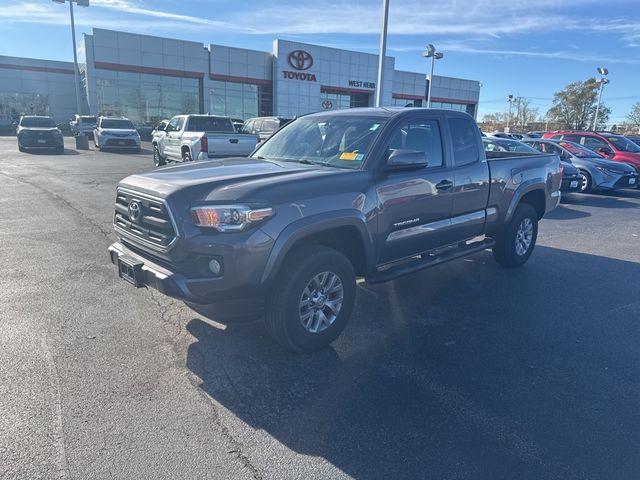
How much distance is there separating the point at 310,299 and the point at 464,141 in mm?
2854

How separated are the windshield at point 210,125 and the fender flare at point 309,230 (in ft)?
41.7

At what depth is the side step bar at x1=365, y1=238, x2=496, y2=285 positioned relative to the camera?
4324 mm

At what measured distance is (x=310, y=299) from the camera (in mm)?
3809

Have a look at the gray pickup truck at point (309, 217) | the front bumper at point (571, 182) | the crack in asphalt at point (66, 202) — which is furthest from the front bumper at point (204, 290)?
the front bumper at point (571, 182)

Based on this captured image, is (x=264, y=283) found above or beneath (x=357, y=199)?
beneath

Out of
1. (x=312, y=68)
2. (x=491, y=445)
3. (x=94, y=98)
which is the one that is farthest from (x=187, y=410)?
(x=312, y=68)

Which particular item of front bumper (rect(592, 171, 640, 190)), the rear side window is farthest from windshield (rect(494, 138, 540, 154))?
the rear side window

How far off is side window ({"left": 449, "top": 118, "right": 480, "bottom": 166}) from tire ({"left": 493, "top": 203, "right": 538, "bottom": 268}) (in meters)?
1.28

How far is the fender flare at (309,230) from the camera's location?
11.2 feet

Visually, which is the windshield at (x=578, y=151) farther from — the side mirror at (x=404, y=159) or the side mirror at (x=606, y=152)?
the side mirror at (x=404, y=159)

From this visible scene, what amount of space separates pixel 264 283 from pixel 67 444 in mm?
1553

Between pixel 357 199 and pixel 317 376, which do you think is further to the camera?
pixel 357 199

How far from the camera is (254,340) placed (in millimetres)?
4086

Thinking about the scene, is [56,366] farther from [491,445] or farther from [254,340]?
[491,445]
